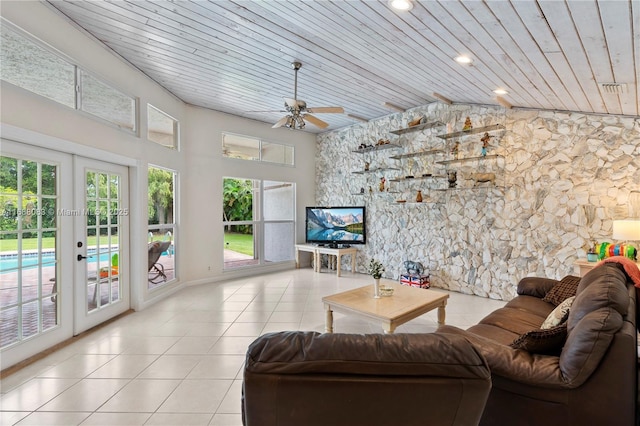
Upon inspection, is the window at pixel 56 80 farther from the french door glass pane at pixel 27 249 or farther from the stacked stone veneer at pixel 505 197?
the stacked stone veneer at pixel 505 197

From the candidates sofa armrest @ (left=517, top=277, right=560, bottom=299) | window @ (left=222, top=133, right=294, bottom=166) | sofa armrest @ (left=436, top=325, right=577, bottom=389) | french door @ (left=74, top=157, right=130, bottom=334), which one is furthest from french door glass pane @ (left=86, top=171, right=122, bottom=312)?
sofa armrest @ (left=517, top=277, right=560, bottom=299)

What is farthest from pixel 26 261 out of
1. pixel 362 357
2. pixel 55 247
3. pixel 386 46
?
pixel 386 46

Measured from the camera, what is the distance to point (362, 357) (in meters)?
1.07

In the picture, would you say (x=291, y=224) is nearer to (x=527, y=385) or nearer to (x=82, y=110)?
(x=82, y=110)

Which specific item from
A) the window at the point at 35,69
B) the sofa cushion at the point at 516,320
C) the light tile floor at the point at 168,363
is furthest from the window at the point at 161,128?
Answer: the sofa cushion at the point at 516,320

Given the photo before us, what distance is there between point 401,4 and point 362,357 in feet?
7.46

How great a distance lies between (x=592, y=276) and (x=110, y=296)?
4967mm

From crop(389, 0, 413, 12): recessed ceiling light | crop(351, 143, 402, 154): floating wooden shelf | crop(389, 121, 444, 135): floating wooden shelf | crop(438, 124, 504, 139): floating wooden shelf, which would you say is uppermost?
crop(389, 121, 444, 135): floating wooden shelf

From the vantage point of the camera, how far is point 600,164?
397cm

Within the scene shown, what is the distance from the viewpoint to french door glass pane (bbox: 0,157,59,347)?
2750mm

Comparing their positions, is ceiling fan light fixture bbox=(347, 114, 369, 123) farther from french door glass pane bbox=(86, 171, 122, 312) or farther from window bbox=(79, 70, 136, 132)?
french door glass pane bbox=(86, 171, 122, 312)

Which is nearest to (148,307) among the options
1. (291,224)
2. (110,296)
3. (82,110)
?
(110,296)

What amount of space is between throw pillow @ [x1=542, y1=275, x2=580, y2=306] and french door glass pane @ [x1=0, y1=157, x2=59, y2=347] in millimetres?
4908

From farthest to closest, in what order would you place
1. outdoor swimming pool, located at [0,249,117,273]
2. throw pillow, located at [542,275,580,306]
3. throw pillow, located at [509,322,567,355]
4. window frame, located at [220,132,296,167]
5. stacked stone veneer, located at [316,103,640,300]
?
window frame, located at [220,132,296,167] → stacked stone veneer, located at [316,103,640,300] → throw pillow, located at [542,275,580,306] → outdoor swimming pool, located at [0,249,117,273] → throw pillow, located at [509,322,567,355]
